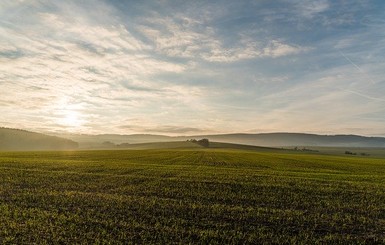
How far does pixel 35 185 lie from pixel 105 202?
399 inches

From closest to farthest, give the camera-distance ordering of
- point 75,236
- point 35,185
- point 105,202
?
point 75,236
point 105,202
point 35,185

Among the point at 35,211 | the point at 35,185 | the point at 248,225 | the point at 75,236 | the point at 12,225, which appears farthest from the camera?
the point at 35,185

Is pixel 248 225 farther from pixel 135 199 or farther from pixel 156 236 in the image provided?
pixel 135 199

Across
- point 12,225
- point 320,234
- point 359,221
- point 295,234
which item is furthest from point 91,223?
point 359,221

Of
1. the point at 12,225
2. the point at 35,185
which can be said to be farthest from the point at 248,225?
the point at 35,185

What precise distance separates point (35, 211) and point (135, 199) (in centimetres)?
646

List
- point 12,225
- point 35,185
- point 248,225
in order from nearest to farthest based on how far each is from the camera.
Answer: point 12,225 → point 248,225 → point 35,185

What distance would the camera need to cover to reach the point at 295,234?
48.1ft

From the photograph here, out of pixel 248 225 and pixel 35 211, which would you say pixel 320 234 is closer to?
pixel 248 225

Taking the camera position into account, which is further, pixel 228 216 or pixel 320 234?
pixel 228 216

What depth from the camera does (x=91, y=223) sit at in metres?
15.2

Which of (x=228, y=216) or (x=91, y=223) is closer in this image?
(x=91, y=223)

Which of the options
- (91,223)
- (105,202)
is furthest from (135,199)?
(91,223)

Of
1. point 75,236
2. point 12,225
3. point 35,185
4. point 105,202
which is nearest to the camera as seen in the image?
point 75,236
